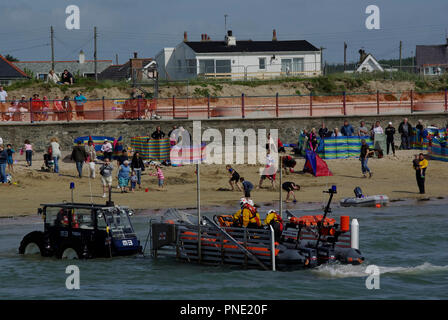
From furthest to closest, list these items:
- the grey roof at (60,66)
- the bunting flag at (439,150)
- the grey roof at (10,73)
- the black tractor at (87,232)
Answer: the grey roof at (60,66)
the grey roof at (10,73)
the bunting flag at (439,150)
the black tractor at (87,232)

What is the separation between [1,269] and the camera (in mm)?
19641

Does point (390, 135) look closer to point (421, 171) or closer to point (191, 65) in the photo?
point (421, 171)

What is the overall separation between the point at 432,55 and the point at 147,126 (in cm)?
5259

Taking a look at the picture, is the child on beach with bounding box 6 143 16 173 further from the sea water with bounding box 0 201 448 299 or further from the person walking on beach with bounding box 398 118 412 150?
the person walking on beach with bounding box 398 118 412 150

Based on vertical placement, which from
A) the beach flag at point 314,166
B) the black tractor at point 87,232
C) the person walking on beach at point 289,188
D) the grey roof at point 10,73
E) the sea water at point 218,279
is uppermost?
the grey roof at point 10,73

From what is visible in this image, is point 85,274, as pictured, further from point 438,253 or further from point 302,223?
point 438,253

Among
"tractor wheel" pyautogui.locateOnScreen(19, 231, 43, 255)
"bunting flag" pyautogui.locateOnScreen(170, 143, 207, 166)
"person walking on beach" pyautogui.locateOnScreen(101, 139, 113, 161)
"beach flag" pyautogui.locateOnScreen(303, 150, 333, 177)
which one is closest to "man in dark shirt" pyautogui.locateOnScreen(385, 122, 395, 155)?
"beach flag" pyautogui.locateOnScreen(303, 150, 333, 177)

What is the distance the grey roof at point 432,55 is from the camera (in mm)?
82062

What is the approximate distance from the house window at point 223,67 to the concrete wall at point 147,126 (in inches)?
771

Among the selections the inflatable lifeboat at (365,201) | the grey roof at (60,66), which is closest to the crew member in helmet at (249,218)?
the inflatable lifeboat at (365,201)

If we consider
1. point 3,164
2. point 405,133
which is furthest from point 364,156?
point 3,164

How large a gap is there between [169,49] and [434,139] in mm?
31414

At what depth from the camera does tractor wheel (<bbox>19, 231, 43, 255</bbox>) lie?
20016 millimetres

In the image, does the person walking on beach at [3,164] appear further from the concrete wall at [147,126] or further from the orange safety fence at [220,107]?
the orange safety fence at [220,107]
